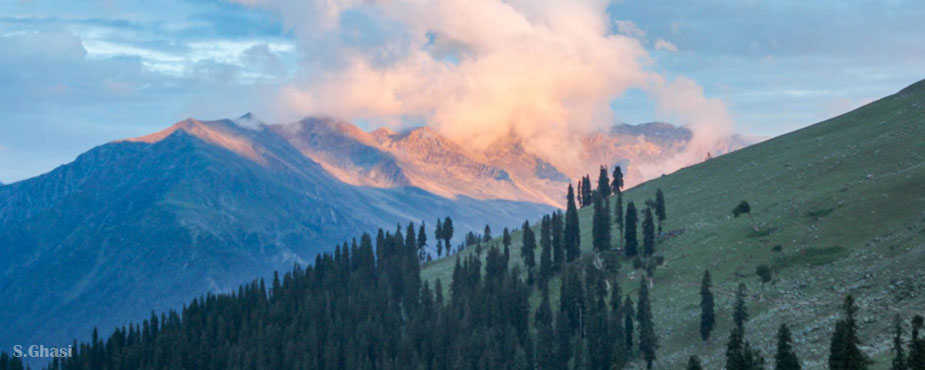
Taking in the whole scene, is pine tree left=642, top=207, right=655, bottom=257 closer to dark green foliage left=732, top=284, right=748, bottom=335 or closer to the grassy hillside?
the grassy hillside

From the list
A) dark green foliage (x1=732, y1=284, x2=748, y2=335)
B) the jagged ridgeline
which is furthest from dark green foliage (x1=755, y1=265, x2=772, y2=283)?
dark green foliage (x1=732, y1=284, x2=748, y2=335)

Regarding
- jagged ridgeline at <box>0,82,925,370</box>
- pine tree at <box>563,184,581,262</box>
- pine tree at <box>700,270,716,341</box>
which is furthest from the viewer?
pine tree at <box>563,184,581,262</box>

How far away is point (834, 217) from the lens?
130 meters

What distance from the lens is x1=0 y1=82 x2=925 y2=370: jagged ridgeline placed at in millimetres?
97688

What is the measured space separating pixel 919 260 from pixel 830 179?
178 ft

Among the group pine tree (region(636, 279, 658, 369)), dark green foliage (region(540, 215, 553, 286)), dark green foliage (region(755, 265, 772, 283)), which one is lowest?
pine tree (region(636, 279, 658, 369))

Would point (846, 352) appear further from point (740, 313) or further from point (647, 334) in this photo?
point (647, 334)

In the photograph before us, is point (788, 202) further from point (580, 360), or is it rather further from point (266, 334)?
point (266, 334)

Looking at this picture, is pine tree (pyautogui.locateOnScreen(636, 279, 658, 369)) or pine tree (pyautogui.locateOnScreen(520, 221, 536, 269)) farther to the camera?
pine tree (pyautogui.locateOnScreen(520, 221, 536, 269))

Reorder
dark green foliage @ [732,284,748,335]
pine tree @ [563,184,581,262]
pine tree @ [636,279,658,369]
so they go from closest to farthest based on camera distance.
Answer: dark green foliage @ [732,284,748,335], pine tree @ [636,279,658,369], pine tree @ [563,184,581,262]

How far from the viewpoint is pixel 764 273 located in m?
118

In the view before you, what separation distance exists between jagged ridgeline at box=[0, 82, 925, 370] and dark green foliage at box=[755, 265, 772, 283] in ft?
0.78

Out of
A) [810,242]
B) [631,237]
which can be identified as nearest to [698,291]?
[810,242]

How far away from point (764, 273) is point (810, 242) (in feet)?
41.2
